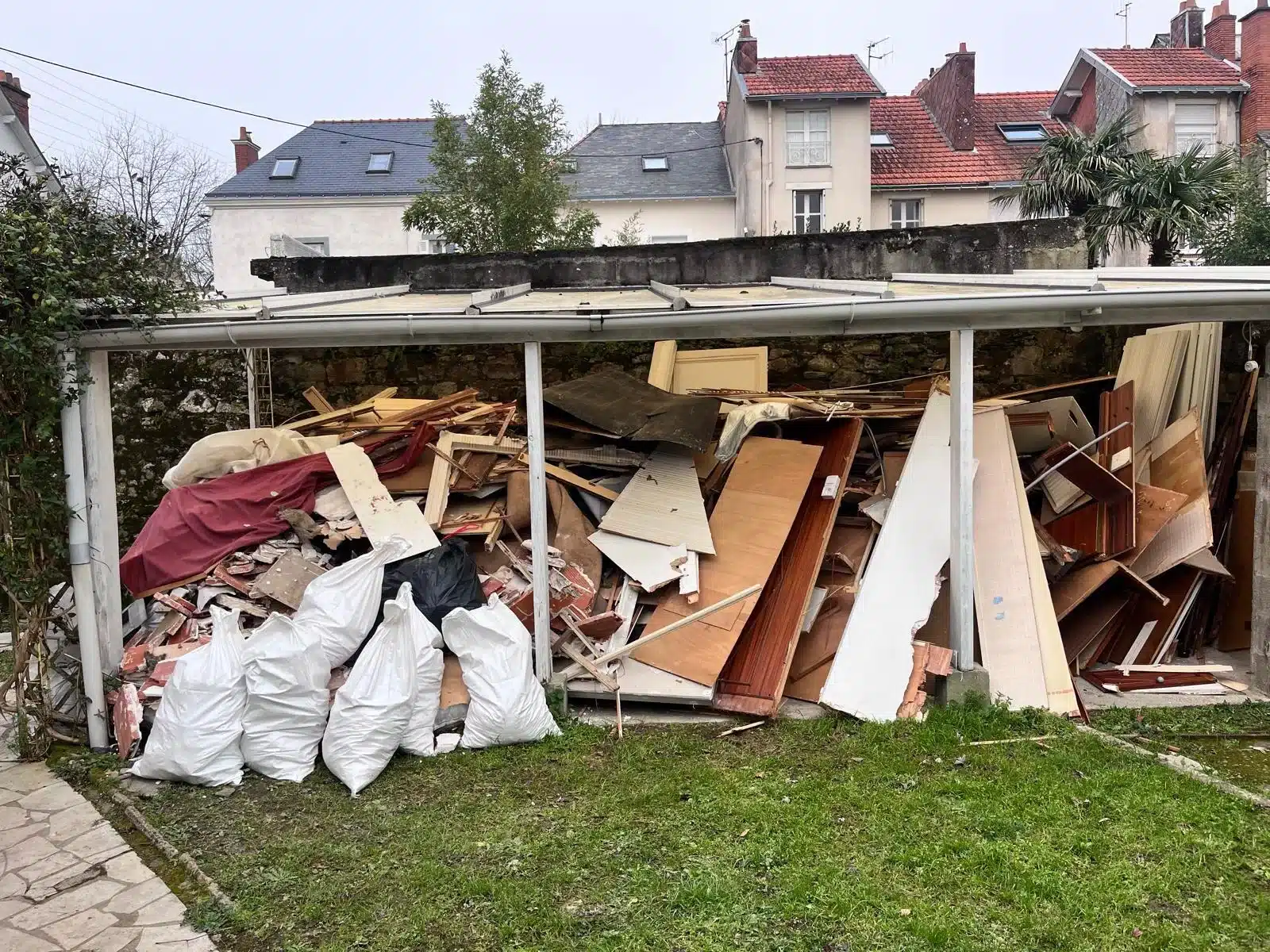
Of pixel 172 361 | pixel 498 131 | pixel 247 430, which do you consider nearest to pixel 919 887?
pixel 247 430

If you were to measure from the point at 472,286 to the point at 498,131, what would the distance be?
9728mm

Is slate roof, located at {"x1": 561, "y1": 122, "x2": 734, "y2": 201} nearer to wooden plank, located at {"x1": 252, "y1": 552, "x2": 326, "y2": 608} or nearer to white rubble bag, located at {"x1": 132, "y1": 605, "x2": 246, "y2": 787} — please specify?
wooden plank, located at {"x1": 252, "y1": 552, "x2": 326, "y2": 608}

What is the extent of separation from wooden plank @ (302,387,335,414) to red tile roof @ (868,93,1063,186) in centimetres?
1742

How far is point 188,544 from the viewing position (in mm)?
5578

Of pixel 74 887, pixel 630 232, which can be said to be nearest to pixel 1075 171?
pixel 630 232

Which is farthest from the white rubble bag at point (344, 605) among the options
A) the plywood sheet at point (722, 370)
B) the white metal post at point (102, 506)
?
the plywood sheet at point (722, 370)

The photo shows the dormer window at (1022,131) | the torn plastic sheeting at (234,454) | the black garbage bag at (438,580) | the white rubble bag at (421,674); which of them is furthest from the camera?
the dormer window at (1022,131)

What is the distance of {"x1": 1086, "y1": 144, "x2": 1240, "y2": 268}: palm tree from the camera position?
1109 centimetres

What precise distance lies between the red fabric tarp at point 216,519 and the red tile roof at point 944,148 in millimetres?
19102

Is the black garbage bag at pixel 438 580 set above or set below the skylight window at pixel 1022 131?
below

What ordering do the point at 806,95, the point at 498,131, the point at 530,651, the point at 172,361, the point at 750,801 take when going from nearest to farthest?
1. the point at 750,801
2. the point at 530,651
3. the point at 172,361
4. the point at 498,131
5. the point at 806,95

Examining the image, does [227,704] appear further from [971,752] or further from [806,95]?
[806,95]

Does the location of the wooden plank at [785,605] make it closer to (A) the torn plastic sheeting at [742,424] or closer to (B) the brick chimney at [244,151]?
(A) the torn plastic sheeting at [742,424]

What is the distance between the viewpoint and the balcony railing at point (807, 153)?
68.5 feet
